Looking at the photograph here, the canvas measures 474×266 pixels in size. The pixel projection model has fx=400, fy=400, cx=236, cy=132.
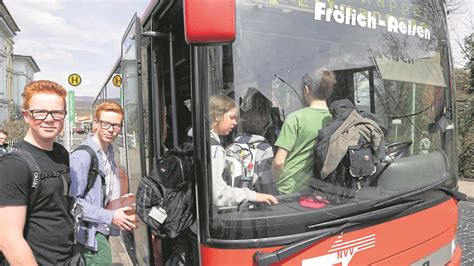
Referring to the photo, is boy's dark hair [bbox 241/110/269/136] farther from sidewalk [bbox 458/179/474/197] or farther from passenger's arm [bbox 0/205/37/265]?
sidewalk [bbox 458/179/474/197]

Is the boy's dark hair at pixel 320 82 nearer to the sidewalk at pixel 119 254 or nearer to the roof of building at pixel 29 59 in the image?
the sidewalk at pixel 119 254

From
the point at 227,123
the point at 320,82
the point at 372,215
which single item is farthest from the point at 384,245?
the point at 227,123

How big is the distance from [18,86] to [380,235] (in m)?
83.8

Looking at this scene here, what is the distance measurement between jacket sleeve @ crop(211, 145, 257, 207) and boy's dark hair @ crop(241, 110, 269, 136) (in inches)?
7.4

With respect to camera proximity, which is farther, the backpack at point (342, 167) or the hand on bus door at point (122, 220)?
the hand on bus door at point (122, 220)

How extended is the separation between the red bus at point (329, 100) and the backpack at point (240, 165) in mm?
113

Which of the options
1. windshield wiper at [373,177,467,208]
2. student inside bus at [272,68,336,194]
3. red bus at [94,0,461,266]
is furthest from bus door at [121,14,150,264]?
windshield wiper at [373,177,467,208]

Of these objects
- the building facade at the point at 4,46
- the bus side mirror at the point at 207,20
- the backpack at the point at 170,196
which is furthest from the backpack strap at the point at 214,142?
the building facade at the point at 4,46

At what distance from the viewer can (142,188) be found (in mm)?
2307

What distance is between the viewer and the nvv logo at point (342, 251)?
6.70 ft

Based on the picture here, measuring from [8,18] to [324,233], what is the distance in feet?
213

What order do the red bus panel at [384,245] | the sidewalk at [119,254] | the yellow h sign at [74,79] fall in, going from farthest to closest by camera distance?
the yellow h sign at [74,79]
the sidewalk at [119,254]
the red bus panel at [384,245]

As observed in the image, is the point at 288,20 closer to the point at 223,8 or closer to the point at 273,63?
the point at 273,63

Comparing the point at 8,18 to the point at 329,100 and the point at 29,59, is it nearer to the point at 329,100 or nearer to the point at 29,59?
the point at 29,59
